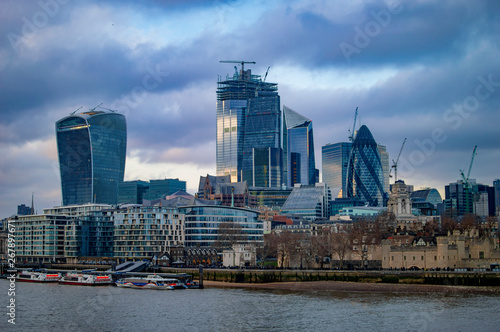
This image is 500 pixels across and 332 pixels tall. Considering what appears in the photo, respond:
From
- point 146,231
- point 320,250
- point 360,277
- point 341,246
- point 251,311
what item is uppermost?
point 146,231

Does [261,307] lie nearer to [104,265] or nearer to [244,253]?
[244,253]

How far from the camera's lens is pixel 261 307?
96125 mm

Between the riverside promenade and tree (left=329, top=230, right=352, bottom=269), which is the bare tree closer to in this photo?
tree (left=329, top=230, right=352, bottom=269)

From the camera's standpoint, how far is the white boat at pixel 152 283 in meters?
126

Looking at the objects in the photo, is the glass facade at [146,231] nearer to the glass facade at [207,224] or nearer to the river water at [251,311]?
the glass facade at [207,224]

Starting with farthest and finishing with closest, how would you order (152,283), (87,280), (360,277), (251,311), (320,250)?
(320,250) < (87,280) < (152,283) < (360,277) < (251,311)

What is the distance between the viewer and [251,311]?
92500 mm

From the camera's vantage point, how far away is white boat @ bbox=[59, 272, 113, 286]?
454ft

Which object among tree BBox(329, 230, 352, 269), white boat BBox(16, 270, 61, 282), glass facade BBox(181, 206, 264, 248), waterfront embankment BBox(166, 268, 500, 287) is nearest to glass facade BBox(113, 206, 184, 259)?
glass facade BBox(181, 206, 264, 248)

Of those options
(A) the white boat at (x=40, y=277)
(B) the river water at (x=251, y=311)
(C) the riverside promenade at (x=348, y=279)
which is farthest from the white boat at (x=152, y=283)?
(A) the white boat at (x=40, y=277)

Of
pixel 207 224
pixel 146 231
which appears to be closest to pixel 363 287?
pixel 207 224

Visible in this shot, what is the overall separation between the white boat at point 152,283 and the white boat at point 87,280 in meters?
6.43

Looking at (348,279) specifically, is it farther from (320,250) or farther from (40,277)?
(40,277)

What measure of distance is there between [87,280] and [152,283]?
1791 centimetres
